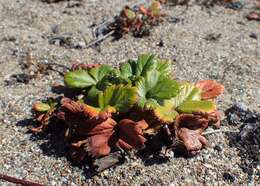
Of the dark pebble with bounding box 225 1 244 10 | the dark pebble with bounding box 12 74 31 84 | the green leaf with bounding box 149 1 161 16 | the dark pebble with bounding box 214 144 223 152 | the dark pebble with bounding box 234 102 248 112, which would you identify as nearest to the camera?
the dark pebble with bounding box 214 144 223 152

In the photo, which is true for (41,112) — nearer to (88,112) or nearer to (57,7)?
(88,112)

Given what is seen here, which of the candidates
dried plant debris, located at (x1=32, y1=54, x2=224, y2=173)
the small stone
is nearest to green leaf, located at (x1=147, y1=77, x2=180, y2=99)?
dried plant debris, located at (x1=32, y1=54, x2=224, y2=173)

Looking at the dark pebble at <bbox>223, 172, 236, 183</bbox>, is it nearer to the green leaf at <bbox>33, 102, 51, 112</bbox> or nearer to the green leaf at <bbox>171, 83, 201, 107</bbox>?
the green leaf at <bbox>171, 83, 201, 107</bbox>

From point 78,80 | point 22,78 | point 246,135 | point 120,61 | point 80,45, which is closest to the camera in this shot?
point 246,135

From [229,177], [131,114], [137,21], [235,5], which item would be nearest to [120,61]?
[137,21]

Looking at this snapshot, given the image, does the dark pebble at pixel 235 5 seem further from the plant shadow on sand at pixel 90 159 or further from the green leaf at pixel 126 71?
the plant shadow on sand at pixel 90 159

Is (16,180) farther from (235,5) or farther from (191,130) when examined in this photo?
(235,5)
